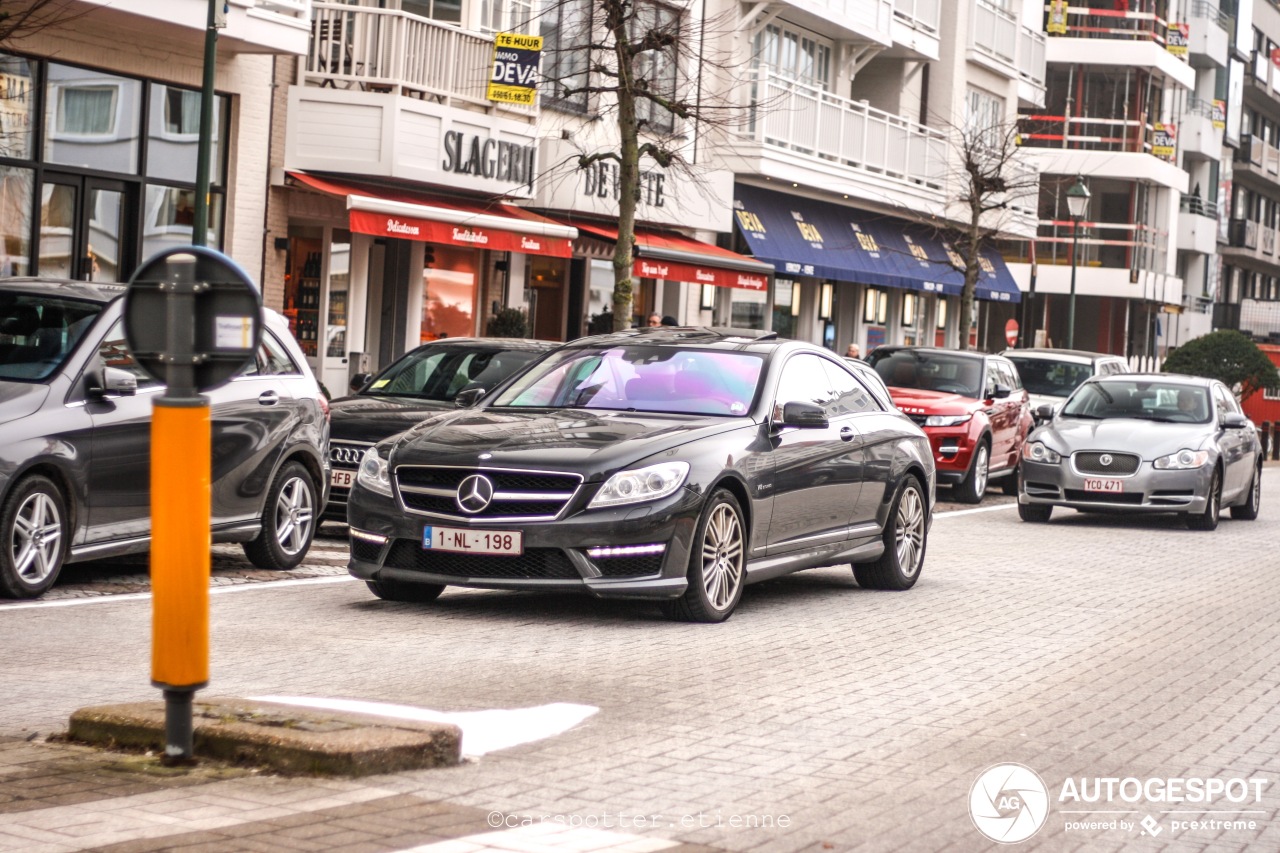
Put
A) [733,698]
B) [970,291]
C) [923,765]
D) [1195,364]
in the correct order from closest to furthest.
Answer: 1. [923,765]
2. [733,698]
3. [970,291]
4. [1195,364]

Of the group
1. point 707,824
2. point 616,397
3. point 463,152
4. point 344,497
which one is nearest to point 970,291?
point 463,152

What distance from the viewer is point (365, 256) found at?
27.2 meters

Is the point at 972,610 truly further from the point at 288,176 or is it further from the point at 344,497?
the point at 288,176

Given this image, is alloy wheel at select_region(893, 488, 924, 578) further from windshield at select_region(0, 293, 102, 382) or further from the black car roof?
windshield at select_region(0, 293, 102, 382)

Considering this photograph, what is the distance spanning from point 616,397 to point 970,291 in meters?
26.1

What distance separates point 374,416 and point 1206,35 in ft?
201

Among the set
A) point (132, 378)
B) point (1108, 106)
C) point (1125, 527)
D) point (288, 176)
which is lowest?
point (1125, 527)

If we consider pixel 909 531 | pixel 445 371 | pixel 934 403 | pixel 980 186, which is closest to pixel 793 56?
pixel 980 186

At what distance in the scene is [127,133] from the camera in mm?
22734

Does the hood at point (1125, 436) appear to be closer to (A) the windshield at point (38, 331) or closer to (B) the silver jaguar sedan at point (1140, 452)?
(B) the silver jaguar sedan at point (1140, 452)

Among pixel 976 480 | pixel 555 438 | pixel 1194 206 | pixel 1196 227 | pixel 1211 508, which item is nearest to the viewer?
pixel 555 438

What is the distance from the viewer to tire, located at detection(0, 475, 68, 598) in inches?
414

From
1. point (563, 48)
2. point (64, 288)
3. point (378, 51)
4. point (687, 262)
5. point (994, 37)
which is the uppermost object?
point (994, 37)

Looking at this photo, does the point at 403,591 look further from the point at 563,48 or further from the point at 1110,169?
the point at 1110,169
